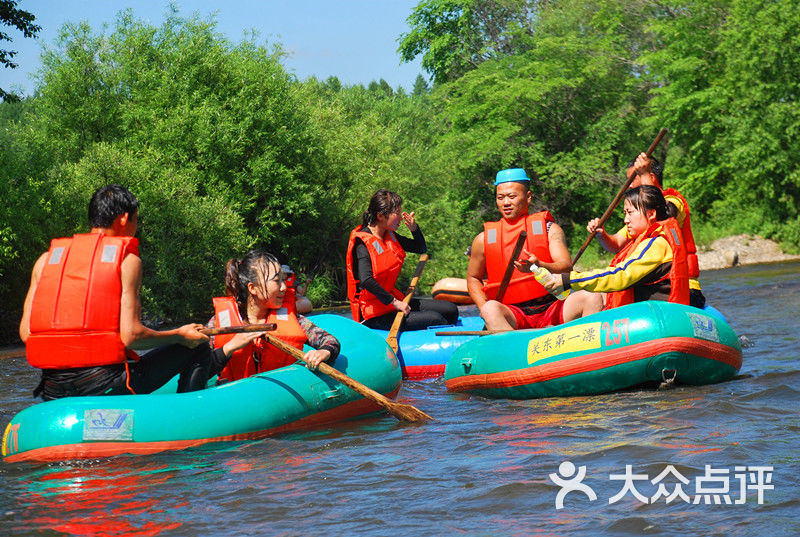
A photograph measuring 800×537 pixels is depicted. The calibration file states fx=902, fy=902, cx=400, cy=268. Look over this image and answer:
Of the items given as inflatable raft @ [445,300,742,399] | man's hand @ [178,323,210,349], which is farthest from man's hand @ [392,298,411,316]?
→ man's hand @ [178,323,210,349]

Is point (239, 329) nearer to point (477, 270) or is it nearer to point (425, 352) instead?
point (477, 270)

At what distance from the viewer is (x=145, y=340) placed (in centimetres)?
414

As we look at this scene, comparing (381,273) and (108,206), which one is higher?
(108,206)

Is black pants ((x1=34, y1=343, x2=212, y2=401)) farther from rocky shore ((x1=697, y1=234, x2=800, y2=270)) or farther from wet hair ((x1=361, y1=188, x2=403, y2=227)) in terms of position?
rocky shore ((x1=697, y1=234, x2=800, y2=270))

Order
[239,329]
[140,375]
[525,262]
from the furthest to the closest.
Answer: [525,262] → [239,329] → [140,375]

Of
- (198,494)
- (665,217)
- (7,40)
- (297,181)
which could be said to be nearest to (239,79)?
(297,181)

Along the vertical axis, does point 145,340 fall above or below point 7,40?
below

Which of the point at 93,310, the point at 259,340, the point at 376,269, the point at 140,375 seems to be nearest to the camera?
the point at 93,310

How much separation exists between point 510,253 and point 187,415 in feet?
8.33

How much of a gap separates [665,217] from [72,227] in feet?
39.5

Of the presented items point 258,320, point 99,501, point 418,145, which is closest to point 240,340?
point 258,320

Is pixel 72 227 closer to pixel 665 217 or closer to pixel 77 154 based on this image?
pixel 77 154

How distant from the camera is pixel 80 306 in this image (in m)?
4.04

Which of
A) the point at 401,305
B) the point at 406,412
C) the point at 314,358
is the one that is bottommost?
the point at 406,412
